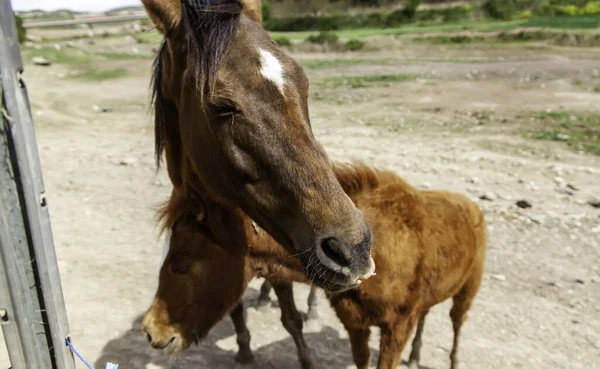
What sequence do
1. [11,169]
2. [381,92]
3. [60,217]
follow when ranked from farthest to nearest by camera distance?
[381,92] → [60,217] → [11,169]

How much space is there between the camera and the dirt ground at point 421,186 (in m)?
4.20

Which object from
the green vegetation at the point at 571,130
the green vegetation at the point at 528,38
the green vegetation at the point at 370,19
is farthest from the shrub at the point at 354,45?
the green vegetation at the point at 571,130

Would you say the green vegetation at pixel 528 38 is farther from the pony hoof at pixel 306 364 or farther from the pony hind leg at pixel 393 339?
the pony hind leg at pixel 393 339

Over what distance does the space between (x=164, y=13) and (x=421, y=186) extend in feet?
17.5

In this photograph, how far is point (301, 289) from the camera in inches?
206

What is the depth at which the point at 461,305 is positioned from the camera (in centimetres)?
391

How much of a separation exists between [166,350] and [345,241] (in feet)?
5.76

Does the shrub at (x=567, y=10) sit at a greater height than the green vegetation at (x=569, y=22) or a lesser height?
greater

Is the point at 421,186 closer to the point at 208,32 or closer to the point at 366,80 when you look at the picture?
the point at 208,32

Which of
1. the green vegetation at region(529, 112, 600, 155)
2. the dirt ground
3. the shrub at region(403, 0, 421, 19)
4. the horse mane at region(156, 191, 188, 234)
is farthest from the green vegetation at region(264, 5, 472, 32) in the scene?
the horse mane at region(156, 191, 188, 234)

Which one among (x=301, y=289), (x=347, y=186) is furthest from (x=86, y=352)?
(x=347, y=186)

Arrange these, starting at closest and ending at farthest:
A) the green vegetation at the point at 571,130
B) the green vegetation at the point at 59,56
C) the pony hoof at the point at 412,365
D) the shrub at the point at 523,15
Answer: the pony hoof at the point at 412,365 → the green vegetation at the point at 571,130 → the green vegetation at the point at 59,56 → the shrub at the point at 523,15

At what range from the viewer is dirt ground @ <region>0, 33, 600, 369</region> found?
4.20 metres

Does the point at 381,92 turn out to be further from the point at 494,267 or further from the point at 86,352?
the point at 86,352
